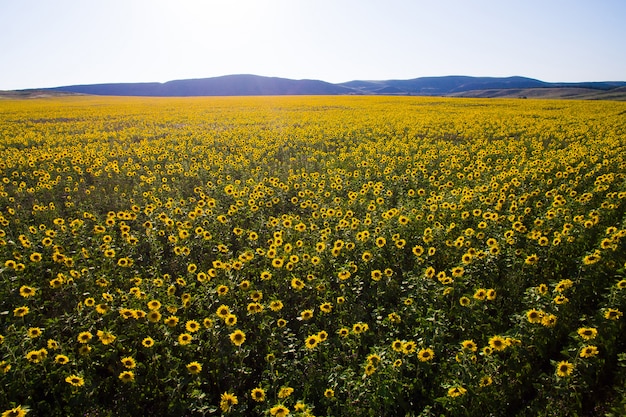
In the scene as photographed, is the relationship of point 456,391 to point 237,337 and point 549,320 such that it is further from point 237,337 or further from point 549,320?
point 237,337

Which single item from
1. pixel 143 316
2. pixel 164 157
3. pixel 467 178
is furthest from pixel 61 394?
pixel 164 157

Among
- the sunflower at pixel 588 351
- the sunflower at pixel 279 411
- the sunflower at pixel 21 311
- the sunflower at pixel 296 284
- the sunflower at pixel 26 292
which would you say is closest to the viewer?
the sunflower at pixel 279 411

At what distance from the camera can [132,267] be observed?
5.89 m

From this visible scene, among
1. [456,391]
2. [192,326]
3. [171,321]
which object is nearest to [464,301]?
[456,391]

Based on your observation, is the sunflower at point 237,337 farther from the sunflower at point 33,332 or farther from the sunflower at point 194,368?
the sunflower at point 33,332

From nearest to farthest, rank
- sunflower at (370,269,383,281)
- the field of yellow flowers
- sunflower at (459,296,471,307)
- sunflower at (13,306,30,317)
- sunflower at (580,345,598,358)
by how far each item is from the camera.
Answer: sunflower at (580,345,598,358) → the field of yellow flowers → sunflower at (13,306,30,317) → sunflower at (459,296,471,307) → sunflower at (370,269,383,281)

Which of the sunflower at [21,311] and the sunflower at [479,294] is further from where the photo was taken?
the sunflower at [479,294]

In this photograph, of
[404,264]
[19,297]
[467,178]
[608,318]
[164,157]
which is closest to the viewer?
[608,318]

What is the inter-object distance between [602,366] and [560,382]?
2.51ft

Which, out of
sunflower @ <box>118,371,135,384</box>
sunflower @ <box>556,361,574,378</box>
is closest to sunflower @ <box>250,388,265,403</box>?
sunflower @ <box>118,371,135,384</box>

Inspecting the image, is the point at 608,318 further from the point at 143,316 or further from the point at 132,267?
the point at 132,267

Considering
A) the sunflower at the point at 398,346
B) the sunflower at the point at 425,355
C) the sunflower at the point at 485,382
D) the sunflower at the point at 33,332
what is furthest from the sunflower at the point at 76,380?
the sunflower at the point at 485,382

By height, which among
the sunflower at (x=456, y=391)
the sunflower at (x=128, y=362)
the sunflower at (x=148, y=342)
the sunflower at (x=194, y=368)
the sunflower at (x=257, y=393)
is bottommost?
the sunflower at (x=257, y=393)

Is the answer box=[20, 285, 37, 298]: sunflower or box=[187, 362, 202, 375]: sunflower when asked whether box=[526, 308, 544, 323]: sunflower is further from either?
box=[20, 285, 37, 298]: sunflower
